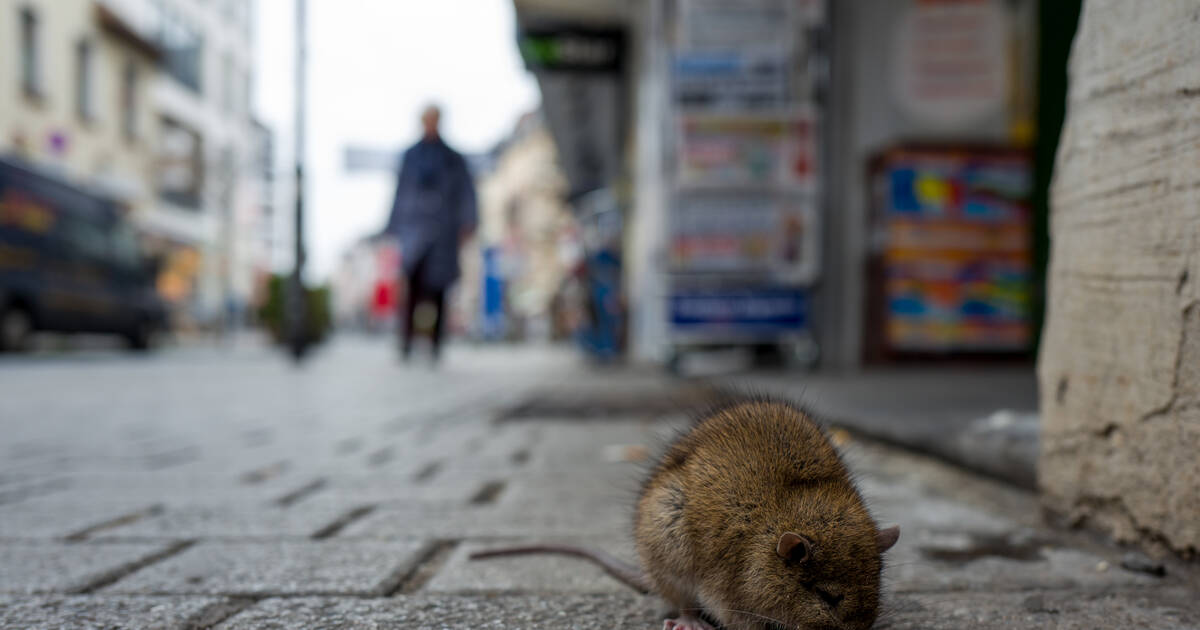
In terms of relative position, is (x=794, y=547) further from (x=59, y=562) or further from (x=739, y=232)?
(x=739, y=232)

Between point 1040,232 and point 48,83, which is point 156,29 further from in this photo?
point 1040,232

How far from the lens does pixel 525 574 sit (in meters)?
1.62

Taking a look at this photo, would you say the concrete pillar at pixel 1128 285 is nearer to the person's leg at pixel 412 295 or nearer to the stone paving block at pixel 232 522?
the stone paving block at pixel 232 522

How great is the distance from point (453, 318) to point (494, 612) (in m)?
61.5

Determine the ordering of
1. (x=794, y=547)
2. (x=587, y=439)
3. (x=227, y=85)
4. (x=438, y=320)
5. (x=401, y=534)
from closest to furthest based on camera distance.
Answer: (x=794, y=547), (x=401, y=534), (x=587, y=439), (x=438, y=320), (x=227, y=85)

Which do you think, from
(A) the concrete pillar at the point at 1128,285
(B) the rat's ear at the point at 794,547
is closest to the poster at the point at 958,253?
(A) the concrete pillar at the point at 1128,285

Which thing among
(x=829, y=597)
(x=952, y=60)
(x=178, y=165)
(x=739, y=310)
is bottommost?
(x=829, y=597)

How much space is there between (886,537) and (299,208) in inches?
441

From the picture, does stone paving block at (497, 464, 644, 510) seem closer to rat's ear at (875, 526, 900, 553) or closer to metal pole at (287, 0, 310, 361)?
rat's ear at (875, 526, 900, 553)

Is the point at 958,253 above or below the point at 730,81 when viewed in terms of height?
below

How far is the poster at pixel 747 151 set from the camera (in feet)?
20.5

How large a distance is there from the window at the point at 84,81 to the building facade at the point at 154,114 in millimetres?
44

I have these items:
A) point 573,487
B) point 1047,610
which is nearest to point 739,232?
point 573,487

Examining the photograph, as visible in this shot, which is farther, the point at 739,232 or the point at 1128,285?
the point at 739,232
